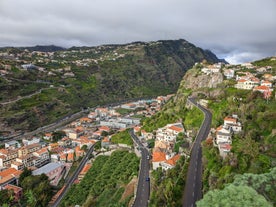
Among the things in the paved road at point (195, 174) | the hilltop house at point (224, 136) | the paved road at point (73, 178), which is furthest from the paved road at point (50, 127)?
the hilltop house at point (224, 136)

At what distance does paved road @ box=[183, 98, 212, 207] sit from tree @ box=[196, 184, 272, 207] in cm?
1427

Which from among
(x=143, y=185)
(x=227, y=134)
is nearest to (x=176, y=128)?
(x=227, y=134)

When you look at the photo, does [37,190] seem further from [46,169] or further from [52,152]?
[52,152]

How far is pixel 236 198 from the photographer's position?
16.6 m

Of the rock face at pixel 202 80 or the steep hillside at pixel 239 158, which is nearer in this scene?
the steep hillside at pixel 239 158

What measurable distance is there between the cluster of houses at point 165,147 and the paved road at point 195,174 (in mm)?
4168

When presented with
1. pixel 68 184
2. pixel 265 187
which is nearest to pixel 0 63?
pixel 68 184

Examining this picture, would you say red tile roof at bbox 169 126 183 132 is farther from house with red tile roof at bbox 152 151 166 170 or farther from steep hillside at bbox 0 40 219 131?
steep hillside at bbox 0 40 219 131

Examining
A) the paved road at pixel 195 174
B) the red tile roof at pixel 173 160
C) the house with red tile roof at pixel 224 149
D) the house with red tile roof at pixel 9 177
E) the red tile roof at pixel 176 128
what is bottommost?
the house with red tile roof at pixel 9 177

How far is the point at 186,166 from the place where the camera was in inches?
1528

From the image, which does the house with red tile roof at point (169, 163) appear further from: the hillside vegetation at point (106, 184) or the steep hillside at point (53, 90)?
the steep hillside at point (53, 90)

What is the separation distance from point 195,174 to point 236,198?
20.9 metres

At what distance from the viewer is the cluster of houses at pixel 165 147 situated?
44.5 m

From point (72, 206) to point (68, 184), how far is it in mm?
10980
